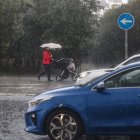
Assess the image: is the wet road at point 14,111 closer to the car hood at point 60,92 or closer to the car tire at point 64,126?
the car tire at point 64,126

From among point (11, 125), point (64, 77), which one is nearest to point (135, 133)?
point (11, 125)

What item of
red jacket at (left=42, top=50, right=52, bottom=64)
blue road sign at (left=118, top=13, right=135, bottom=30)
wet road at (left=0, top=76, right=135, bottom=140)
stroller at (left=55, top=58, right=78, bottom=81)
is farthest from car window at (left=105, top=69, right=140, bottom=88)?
red jacket at (left=42, top=50, right=52, bottom=64)

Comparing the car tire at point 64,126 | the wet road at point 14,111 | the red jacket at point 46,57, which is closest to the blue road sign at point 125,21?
the wet road at point 14,111

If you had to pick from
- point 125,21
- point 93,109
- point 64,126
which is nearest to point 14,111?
point 64,126

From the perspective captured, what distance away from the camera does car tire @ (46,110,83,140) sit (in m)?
9.70

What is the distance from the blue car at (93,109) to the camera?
9422 mm

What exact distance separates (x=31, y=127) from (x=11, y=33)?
27.8m

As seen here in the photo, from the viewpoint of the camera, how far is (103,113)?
950 cm

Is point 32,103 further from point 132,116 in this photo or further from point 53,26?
point 53,26

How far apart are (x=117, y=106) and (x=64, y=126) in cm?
107

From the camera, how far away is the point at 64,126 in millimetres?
9781

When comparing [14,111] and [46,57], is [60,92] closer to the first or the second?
[14,111]

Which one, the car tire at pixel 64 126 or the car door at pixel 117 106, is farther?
the car tire at pixel 64 126

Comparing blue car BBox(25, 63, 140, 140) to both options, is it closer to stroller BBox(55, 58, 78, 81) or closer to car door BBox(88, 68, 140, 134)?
car door BBox(88, 68, 140, 134)
